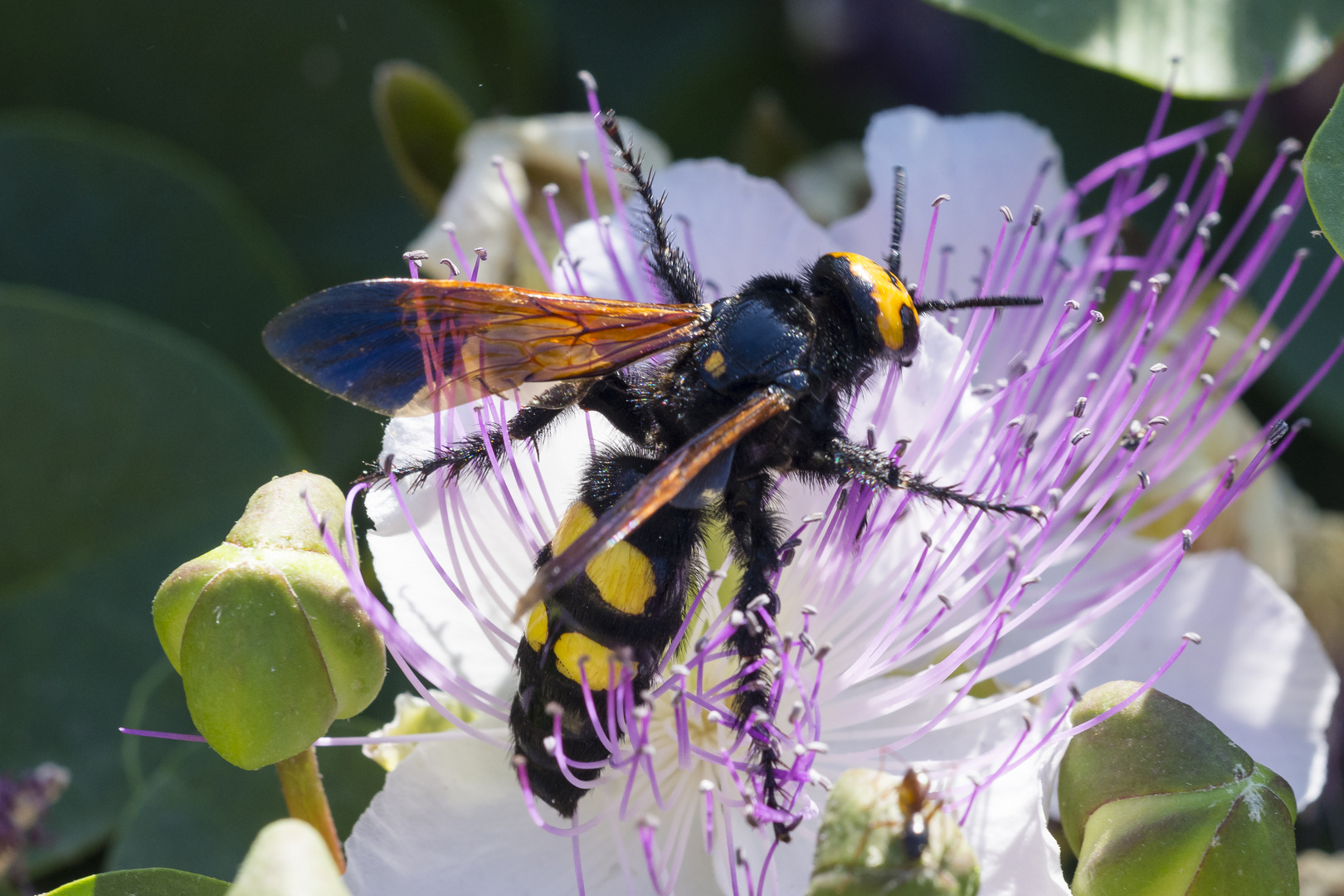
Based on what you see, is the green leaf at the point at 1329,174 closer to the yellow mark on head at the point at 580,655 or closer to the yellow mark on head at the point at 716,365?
the yellow mark on head at the point at 716,365

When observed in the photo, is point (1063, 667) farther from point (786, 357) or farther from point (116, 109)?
point (116, 109)

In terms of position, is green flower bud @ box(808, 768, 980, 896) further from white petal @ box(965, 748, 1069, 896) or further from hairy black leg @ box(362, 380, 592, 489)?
hairy black leg @ box(362, 380, 592, 489)

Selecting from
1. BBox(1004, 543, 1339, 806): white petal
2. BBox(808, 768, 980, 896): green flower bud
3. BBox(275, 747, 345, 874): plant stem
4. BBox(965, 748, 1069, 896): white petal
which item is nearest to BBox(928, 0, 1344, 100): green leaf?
BBox(1004, 543, 1339, 806): white petal

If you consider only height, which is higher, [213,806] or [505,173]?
[505,173]

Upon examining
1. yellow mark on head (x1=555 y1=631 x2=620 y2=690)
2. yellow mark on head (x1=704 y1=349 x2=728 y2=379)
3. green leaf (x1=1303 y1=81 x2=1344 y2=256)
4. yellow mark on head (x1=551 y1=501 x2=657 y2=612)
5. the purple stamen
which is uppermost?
green leaf (x1=1303 y1=81 x2=1344 y2=256)

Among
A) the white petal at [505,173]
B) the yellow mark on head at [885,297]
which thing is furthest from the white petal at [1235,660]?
the white petal at [505,173]

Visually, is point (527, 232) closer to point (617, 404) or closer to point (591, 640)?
point (617, 404)

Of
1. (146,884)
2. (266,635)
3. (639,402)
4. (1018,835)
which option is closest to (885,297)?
(639,402)
